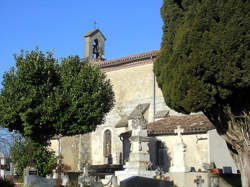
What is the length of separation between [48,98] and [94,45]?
13.5 meters

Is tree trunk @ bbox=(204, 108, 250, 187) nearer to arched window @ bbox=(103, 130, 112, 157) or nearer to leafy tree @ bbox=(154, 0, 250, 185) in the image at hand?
leafy tree @ bbox=(154, 0, 250, 185)

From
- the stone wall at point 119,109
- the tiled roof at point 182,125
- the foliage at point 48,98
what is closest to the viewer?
the foliage at point 48,98

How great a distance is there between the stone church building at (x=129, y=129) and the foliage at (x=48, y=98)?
501 cm

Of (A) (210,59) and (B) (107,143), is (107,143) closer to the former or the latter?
(B) (107,143)

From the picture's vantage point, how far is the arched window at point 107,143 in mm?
25706

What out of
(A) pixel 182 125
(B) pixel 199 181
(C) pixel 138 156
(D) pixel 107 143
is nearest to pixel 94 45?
(D) pixel 107 143

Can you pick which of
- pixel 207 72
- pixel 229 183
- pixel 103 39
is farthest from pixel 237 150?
pixel 103 39

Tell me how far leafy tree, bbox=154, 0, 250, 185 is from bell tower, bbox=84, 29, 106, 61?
18.4 metres

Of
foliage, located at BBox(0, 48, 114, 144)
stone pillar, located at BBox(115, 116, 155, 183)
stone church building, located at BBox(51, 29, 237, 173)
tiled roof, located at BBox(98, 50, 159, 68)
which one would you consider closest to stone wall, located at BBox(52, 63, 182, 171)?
stone church building, located at BBox(51, 29, 237, 173)

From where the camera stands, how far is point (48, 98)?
1706 centimetres

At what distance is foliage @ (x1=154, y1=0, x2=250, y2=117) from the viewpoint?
9.48 meters

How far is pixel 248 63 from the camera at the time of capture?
30.9ft

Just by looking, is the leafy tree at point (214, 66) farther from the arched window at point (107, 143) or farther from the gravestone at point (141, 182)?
the arched window at point (107, 143)

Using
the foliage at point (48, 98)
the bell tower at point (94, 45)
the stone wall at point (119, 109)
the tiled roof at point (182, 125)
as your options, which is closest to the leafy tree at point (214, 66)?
the foliage at point (48, 98)
